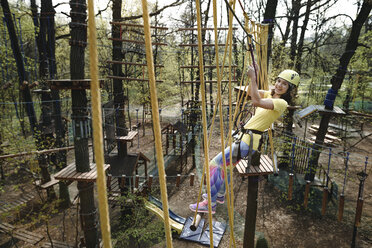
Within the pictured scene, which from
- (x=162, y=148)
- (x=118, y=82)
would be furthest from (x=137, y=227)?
(x=118, y=82)

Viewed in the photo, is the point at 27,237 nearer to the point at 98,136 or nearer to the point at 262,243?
the point at 262,243

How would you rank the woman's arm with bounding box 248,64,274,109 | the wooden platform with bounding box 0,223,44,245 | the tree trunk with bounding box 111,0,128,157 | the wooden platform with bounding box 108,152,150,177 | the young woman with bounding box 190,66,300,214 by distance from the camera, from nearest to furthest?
the woman's arm with bounding box 248,64,274,109
the young woman with bounding box 190,66,300,214
the wooden platform with bounding box 0,223,44,245
the tree trunk with bounding box 111,0,128,157
the wooden platform with bounding box 108,152,150,177

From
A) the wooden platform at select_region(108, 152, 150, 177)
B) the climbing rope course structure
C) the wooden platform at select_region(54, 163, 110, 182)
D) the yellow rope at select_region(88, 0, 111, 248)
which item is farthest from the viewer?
the wooden platform at select_region(108, 152, 150, 177)

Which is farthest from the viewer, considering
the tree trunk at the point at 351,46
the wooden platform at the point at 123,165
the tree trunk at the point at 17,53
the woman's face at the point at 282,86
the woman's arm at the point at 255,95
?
the wooden platform at the point at 123,165

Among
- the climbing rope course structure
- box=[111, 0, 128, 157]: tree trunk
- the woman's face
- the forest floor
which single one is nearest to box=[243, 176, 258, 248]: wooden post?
the climbing rope course structure

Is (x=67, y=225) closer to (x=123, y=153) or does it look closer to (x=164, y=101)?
(x=123, y=153)

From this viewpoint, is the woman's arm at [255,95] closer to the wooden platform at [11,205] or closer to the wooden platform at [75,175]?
the wooden platform at [75,175]

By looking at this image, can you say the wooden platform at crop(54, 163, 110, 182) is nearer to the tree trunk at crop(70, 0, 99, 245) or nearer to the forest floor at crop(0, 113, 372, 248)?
the tree trunk at crop(70, 0, 99, 245)

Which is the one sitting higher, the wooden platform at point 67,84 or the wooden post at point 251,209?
the wooden platform at point 67,84

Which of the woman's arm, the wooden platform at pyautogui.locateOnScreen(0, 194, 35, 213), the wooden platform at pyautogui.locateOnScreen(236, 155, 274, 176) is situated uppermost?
the woman's arm

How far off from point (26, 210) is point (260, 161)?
9.22m

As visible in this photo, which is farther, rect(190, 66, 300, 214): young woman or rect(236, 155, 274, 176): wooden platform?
rect(236, 155, 274, 176): wooden platform

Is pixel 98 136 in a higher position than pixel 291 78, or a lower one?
lower

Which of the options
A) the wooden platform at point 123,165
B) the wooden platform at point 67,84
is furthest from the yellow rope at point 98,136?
the wooden platform at point 123,165
